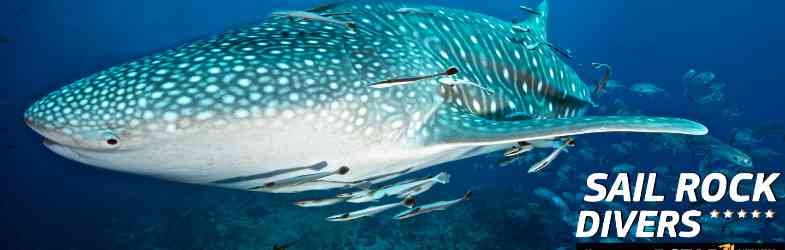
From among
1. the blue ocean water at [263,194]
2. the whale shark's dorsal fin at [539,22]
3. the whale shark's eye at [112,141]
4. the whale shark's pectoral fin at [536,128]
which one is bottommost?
the blue ocean water at [263,194]

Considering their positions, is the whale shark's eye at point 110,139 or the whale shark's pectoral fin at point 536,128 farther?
the whale shark's pectoral fin at point 536,128

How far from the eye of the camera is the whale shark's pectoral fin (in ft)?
9.23

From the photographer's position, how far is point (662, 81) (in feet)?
228

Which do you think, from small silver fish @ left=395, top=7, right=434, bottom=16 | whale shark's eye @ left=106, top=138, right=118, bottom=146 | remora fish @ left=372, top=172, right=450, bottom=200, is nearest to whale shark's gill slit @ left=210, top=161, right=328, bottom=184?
whale shark's eye @ left=106, top=138, right=118, bottom=146

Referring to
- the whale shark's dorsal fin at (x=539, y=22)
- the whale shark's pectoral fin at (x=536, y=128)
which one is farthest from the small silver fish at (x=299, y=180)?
the whale shark's dorsal fin at (x=539, y=22)

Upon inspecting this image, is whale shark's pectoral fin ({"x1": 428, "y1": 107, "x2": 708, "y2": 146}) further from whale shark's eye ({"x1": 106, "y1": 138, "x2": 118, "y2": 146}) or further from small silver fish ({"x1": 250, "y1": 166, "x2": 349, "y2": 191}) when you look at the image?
whale shark's eye ({"x1": 106, "y1": 138, "x2": 118, "y2": 146})

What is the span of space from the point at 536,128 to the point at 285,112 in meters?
1.63

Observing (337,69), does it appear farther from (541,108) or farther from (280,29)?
(541,108)

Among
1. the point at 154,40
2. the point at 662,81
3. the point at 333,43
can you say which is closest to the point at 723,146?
the point at 333,43

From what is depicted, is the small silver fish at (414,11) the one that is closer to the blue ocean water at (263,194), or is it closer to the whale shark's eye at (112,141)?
the blue ocean water at (263,194)

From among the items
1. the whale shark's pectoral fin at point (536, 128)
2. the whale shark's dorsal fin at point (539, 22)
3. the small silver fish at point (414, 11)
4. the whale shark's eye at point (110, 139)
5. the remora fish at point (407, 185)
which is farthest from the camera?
the whale shark's dorsal fin at point (539, 22)

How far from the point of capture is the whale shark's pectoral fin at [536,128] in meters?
2.81

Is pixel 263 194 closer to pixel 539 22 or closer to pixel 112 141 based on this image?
pixel 539 22

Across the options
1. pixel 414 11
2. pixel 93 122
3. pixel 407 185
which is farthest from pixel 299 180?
pixel 414 11
